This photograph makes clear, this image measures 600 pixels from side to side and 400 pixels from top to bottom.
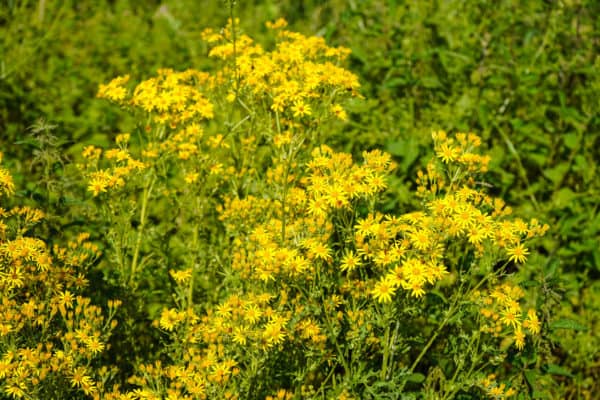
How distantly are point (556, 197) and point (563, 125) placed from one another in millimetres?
670

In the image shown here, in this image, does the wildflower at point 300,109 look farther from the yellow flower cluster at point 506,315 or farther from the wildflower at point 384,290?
the yellow flower cluster at point 506,315

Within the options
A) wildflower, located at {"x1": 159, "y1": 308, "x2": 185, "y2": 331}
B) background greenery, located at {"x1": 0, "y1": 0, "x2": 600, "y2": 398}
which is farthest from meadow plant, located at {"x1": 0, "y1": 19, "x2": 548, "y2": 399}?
background greenery, located at {"x1": 0, "y1": 0, "x2": 600, "y2": 398}

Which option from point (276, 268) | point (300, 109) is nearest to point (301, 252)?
point (276, 268)

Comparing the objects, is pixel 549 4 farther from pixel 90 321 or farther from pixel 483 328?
→ pixel 90 321

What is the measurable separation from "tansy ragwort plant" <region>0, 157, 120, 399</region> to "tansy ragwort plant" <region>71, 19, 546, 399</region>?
180 millimetres

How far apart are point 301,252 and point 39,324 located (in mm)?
961

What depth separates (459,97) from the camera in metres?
4.61

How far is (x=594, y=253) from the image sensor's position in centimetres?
388

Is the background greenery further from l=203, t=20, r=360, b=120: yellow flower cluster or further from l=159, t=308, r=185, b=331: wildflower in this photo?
l=159, t=308, r=185, b=331: wildflower

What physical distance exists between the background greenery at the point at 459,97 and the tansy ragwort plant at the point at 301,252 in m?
0.75

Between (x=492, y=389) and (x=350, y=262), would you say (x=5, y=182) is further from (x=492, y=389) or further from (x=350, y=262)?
(x=492, y=389)

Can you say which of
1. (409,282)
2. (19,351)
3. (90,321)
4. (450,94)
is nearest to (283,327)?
(409,282)

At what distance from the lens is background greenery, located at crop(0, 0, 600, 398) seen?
3990mm

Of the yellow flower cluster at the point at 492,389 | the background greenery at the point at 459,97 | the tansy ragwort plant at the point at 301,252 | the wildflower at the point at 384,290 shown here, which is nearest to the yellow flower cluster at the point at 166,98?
the tansy ragwort plant at the point at 301,252
